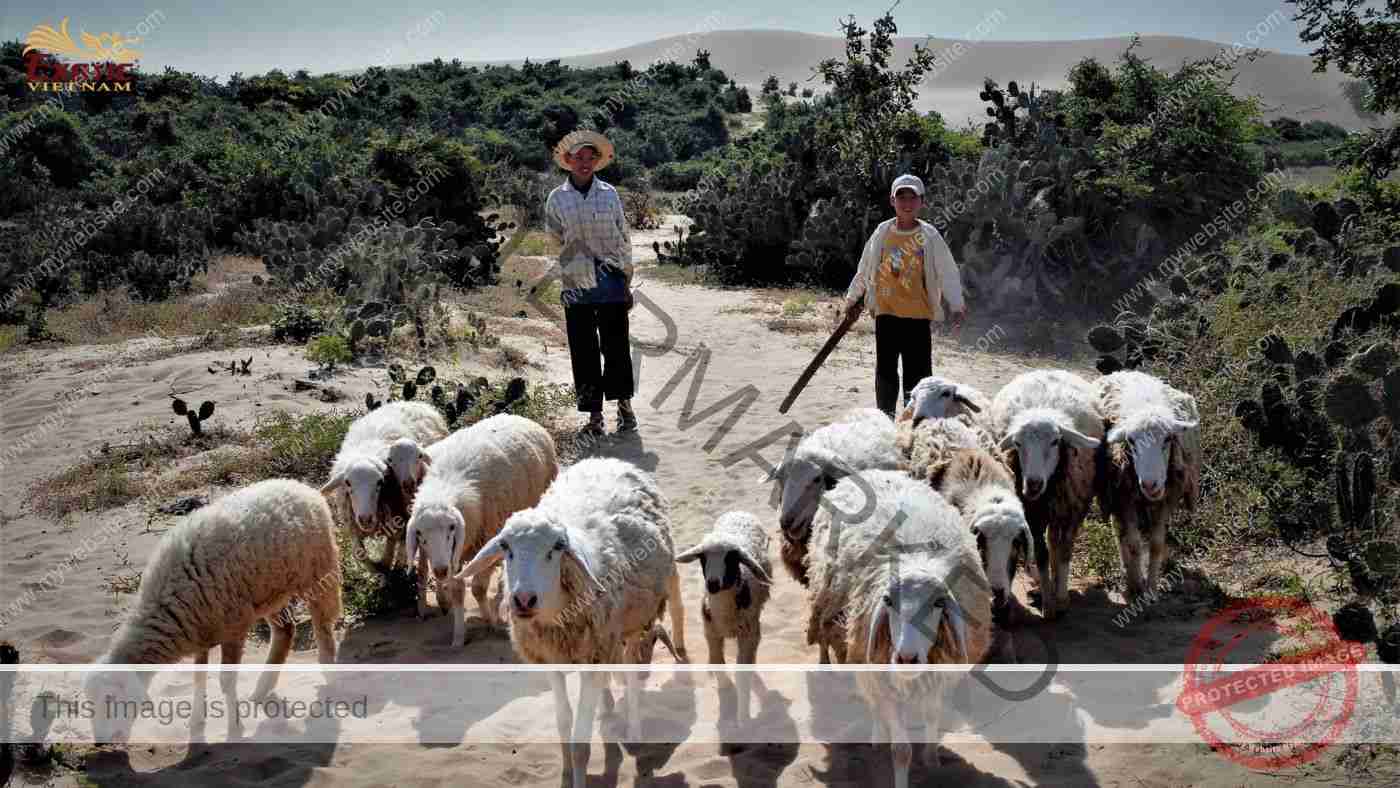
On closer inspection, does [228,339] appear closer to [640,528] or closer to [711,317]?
[711,317]

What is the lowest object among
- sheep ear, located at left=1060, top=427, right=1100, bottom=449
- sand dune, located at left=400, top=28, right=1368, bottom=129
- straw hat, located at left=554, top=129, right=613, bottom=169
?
sheep ear, located at left=1060, top=427, right=1100, bottom=449

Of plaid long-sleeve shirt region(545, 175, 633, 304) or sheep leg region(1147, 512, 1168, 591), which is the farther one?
plaid long-sleeve shirt region(545, 175, 633, 304)

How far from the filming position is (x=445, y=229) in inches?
635

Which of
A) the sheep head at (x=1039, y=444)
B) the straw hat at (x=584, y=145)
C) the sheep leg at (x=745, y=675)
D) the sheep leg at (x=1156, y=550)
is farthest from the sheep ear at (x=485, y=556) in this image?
the straw hat at (x=584, y=145)

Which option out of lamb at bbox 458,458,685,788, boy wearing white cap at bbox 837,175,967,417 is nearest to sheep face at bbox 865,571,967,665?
lamb at bbox 458,458,685,788

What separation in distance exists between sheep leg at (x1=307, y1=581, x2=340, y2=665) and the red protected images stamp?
481 cm

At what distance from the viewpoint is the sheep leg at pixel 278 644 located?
219 inches

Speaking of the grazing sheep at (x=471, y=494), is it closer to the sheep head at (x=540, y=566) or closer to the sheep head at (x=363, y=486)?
the sheep head at (x=363, y=486)

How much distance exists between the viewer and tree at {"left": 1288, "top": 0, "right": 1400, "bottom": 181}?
449 inches

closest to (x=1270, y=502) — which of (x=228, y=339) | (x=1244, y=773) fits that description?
(x=1244, y=773)

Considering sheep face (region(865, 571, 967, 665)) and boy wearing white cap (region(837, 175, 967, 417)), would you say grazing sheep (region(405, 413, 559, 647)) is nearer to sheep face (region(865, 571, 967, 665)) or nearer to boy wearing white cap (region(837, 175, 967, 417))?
sheep face (region(865, 571, 967, 665))

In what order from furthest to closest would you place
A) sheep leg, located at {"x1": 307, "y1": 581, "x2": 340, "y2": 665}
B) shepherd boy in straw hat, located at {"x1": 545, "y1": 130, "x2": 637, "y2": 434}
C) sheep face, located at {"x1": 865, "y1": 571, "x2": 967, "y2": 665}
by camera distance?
shepherd boy in straw hat, located at {"x1": 545, "y1": 130, "x2": 637, "y2": 434}, sheep leg, located at {"x1": 307, "y1": 581, "x2": 340, "y2": 665}, sheep face, located at {"x1": 865, "y1": 571, "x2": 967, "y2": 665}

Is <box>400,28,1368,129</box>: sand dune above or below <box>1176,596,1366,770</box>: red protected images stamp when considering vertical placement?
above

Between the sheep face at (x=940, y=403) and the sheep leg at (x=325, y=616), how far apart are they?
3874 millimetres
